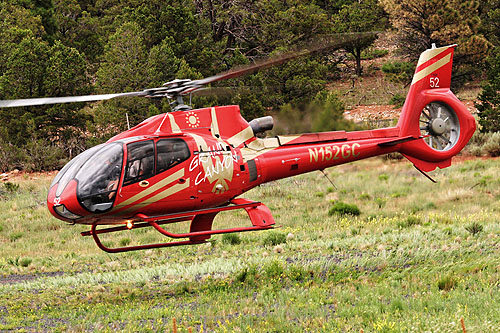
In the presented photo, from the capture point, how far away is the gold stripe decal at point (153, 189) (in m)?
11.6

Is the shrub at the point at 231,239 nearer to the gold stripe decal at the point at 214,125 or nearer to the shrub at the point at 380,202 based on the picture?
the gold stripe decal at the point at 214,125

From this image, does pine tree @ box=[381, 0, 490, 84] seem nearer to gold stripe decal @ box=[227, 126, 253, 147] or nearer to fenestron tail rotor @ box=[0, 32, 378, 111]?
gold stripe decal @ box=[227, 126, 253, 147]

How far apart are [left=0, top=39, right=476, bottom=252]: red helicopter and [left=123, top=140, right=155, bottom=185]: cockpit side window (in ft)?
0.06

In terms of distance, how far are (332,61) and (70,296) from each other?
168 ft

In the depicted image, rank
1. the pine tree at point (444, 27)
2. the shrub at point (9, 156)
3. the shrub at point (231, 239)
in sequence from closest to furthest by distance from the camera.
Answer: the shrub at point (231, 239), the shrub at point (9, 156), the pine tree at point (444, 27)

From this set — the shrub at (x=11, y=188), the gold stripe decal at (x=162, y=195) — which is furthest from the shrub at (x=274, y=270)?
the shrub at (x=11, y=188)

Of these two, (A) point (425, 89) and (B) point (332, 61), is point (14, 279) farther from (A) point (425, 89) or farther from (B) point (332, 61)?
(B) point (332, 61)

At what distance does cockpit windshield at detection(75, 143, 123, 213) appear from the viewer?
36.7 ft

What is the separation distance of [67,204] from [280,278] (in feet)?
15.5

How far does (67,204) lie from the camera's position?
11.1 meters

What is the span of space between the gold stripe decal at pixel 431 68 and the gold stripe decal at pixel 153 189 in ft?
24.2

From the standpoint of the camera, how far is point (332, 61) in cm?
6078

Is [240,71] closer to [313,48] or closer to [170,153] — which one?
[313,48]

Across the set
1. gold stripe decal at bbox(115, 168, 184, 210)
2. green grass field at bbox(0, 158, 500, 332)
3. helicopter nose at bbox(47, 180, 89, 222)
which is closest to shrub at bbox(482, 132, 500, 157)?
green grass field at bbox(0, 158, 500, 332)
